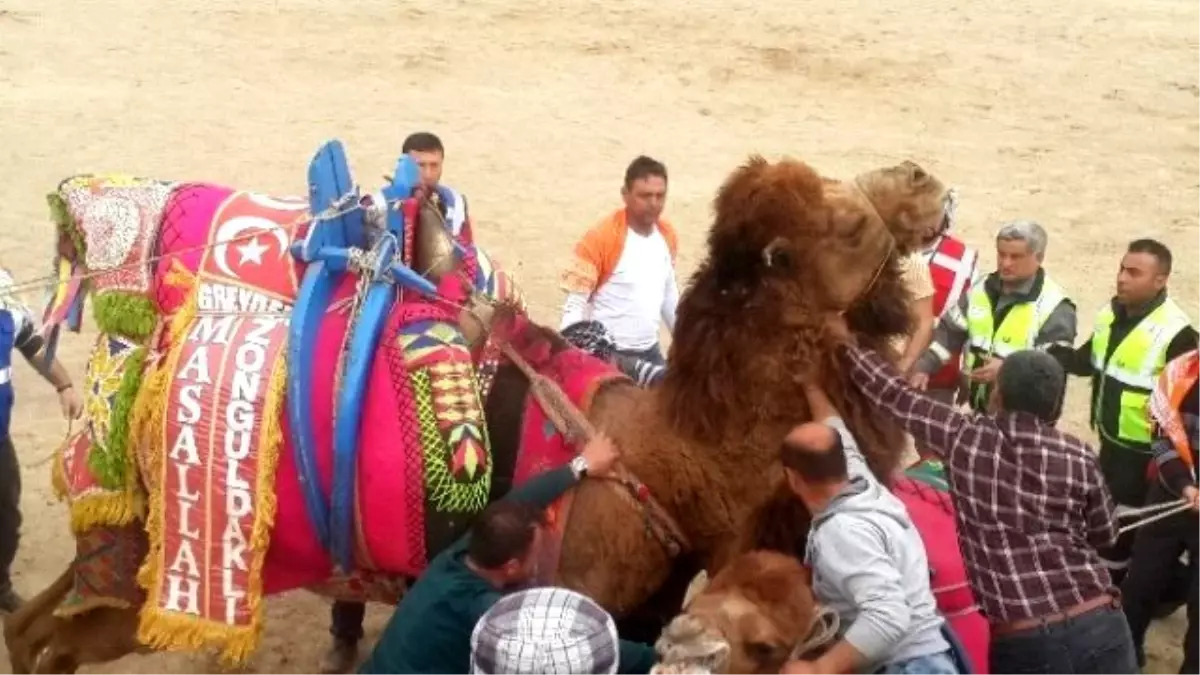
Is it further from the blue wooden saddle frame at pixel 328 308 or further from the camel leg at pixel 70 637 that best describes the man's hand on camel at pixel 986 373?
the camel leg at pixel 70 637

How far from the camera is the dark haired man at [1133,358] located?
222 inches

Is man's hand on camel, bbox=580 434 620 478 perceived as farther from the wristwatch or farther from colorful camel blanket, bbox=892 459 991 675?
colorful camel blanket, bbox=892 459 991 675

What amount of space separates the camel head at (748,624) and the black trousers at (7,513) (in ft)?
13.1

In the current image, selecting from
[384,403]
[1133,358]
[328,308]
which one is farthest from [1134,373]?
[328,308]

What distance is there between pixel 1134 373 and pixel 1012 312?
577 millimetres

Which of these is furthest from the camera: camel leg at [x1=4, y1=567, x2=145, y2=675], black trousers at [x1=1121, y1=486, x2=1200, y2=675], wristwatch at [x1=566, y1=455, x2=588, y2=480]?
black trousers at [x1=1121, y1=486, x2=1200, y2=675]

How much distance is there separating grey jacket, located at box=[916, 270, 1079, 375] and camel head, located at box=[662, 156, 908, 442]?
2416 millimetres

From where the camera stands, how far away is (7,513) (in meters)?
6.12

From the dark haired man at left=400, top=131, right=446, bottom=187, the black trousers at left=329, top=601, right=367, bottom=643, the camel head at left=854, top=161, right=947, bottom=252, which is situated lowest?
the black trousers at left=329, top=601, right=367, bottom=643

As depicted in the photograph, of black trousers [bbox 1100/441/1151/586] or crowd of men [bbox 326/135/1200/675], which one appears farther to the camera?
black trousers [bbox 1100/441/1151/586]

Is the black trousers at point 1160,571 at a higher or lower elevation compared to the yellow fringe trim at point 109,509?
lower

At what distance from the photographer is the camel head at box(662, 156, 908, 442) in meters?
3.63

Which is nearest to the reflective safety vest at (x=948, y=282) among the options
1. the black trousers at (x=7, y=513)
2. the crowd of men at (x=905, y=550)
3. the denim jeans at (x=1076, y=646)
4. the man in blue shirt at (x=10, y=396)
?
the crowd of men at (x=905, y=550)

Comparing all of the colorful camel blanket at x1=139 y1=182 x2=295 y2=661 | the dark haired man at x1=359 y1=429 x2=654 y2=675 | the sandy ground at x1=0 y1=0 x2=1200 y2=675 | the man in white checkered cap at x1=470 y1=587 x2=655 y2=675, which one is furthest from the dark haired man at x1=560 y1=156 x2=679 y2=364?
the man in white checkered cap at x1=470 y1=587 x2=655 y2=675
